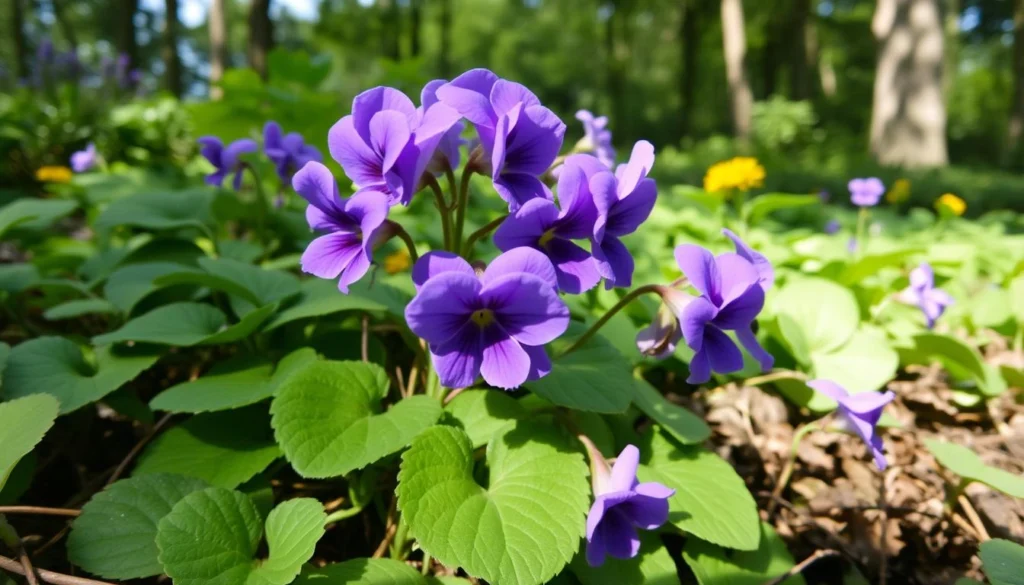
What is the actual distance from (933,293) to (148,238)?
3.16m

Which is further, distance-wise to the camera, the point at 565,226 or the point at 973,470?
the point at 973,470

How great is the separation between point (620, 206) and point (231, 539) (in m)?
0.94

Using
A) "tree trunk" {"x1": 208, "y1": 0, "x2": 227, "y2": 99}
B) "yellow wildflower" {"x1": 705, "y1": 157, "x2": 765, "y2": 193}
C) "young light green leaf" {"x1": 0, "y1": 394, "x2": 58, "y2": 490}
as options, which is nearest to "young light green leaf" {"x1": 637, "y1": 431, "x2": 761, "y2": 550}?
"young light green leaf" {"x1": 0, "y1": 394, "x2": 58, "y2": 490}

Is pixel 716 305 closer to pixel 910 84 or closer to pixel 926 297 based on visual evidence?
pixel 926 297

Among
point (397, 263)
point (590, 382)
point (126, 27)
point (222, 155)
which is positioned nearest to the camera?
point (590, 382)

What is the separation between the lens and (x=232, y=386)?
1433 mm

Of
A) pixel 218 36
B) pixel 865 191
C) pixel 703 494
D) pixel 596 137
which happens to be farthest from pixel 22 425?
pixel 218 36

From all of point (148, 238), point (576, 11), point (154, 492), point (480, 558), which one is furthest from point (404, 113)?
point (576, 11)

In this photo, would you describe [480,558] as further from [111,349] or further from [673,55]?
[673,55]

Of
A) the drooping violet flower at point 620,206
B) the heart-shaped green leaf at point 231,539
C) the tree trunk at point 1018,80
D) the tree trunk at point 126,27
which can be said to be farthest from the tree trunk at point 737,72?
the heart-shaped green leaf at point 231,539

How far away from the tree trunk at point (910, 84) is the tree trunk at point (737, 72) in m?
4.55

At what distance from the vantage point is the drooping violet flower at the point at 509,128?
1089mm

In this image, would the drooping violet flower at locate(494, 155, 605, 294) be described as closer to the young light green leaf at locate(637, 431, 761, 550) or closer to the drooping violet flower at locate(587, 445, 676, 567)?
the drooping violet flower at locate(587, 445, 676, 567)

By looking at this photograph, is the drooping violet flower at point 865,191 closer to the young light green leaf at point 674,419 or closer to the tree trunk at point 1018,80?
the young light green leaf at point 674,419
